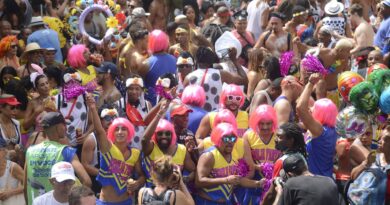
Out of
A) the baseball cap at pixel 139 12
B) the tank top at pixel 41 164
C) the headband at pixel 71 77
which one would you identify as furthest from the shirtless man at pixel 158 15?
the tank top at pixel 41 164

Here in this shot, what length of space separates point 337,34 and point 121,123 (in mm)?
5694

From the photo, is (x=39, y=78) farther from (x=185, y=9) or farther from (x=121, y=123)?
(x=185, y=9)

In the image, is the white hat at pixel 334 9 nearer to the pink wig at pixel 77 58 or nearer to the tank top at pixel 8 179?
the pink wig at pixel 77 58

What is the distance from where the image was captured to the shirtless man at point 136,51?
1327 cm

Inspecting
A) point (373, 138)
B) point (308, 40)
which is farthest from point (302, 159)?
point (308, 40)

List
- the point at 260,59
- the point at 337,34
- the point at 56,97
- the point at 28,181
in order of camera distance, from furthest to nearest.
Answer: the point at 337,34, the point at 260,59, the point at 56,97, the point at 28,181

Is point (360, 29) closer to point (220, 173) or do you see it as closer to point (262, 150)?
point (262, 150)

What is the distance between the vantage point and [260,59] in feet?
43.2

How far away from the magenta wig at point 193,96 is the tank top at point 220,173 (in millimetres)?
1085

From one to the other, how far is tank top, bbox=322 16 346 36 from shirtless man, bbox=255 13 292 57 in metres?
0.82

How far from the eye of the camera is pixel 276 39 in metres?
14.9

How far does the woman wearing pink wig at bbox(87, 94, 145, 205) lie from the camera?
33.4ft

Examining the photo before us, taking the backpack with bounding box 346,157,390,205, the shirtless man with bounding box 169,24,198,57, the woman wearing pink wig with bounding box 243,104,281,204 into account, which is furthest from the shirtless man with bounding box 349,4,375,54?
the backpack with bounding box 346,157,390,205

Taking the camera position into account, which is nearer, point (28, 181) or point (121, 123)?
point (28, 181)
